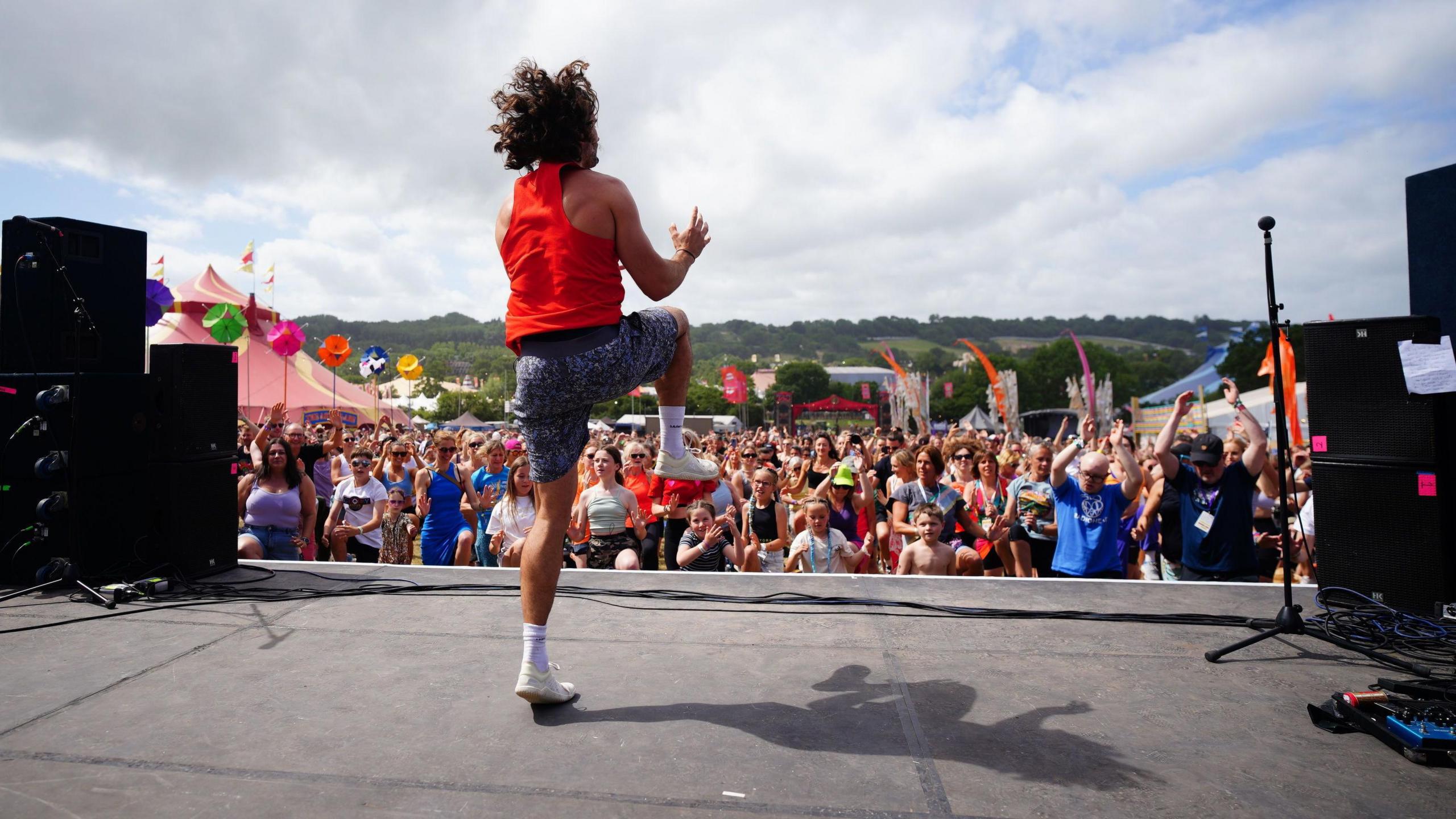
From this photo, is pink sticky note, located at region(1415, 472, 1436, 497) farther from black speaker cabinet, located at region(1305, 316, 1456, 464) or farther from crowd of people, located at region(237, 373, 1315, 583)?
crowd of people, located at region(237, 373, 1315, 583)

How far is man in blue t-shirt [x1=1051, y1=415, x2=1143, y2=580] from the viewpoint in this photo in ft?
18.5

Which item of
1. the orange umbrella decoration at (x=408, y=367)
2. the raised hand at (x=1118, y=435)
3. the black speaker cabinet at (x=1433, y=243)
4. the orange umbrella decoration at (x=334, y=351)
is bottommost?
the raised hand at (x=1118, y=435)

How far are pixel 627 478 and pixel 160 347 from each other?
3845 mm

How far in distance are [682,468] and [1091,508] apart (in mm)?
3776

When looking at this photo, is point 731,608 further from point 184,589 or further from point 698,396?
point 698,396

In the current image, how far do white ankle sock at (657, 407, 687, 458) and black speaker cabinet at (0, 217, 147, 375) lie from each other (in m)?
2.96

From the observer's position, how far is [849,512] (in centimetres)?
702

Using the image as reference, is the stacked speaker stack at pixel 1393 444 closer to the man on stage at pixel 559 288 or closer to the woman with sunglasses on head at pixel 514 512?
the man on stage at pixel 559 288

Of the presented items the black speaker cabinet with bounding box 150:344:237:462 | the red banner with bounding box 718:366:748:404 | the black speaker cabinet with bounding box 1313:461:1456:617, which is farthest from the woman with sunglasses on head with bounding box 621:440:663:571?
the red banner with bounding box 718:366:748:404

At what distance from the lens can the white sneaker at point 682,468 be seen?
3.12m

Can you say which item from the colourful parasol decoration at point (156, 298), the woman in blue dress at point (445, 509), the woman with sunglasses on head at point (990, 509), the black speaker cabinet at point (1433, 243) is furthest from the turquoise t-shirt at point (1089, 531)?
the colourful parasol decoration at point (156, 298)

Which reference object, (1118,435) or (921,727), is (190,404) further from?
(1118,435)

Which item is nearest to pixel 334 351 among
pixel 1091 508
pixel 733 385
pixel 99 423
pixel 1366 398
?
pixel 99 423

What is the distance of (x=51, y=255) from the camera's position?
4.05m
